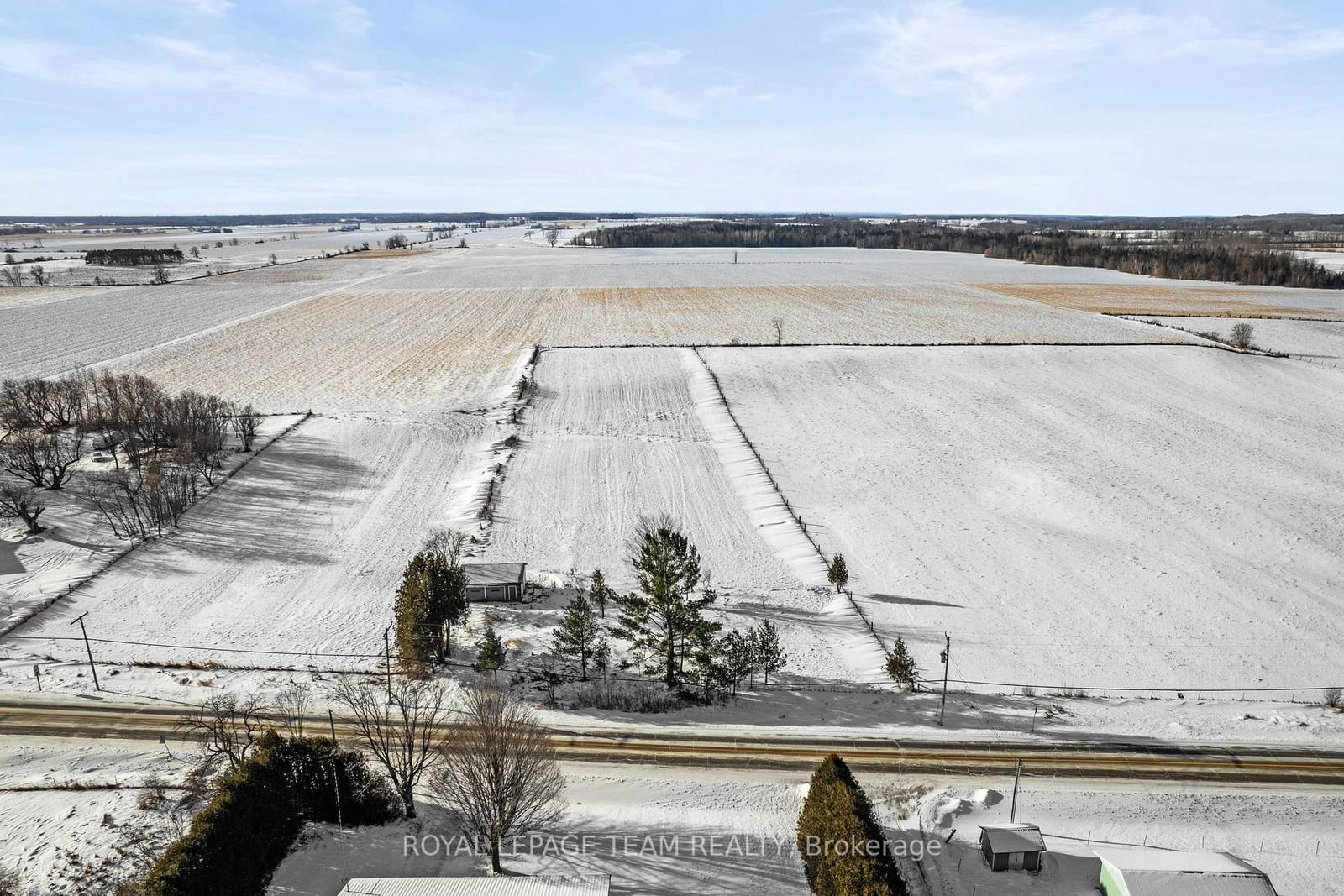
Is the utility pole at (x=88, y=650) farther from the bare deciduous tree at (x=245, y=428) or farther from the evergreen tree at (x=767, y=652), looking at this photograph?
the evergreen tree at (x=767, y=652)

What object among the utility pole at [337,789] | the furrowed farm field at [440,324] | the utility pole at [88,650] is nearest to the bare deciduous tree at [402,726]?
the utility pole at [337,789]

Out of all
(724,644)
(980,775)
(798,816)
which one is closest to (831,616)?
(724,644)

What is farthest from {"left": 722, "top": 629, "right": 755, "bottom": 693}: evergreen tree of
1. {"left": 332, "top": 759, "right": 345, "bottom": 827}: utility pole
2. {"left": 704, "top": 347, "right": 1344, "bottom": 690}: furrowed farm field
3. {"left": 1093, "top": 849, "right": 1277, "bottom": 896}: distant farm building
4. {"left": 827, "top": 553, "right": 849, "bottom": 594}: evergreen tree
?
{"left": 332, "top": 759, "right": 345, "bottom": 827}: utility pole

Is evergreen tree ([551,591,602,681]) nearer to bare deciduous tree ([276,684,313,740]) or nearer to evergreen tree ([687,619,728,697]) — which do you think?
evergreen tree ([687,619,728,697])

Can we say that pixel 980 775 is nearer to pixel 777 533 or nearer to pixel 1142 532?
pixel 777 533

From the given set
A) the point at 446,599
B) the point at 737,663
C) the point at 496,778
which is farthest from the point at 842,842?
the point at 446,599
